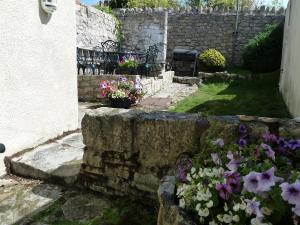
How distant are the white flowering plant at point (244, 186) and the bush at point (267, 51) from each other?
33.7 ft

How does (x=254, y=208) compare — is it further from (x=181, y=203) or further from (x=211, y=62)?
(x=211, y=62)

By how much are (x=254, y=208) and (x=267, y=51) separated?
1097 cm

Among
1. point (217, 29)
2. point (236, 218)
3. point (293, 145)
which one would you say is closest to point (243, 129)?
point (293, 145)

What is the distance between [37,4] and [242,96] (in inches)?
231

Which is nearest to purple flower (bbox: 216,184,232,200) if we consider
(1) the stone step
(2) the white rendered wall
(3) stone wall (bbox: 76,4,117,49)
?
(1) the stone step

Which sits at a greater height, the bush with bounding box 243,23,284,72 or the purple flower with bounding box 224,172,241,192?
the bush with bounding box 243,23,284,72

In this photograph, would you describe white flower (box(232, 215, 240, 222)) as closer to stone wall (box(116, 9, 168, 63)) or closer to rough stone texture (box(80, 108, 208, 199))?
rough stone texture (box(80, 108, 208, 199))

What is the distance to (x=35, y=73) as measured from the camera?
12.3ft

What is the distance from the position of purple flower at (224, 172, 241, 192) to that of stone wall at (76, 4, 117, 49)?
7912mm

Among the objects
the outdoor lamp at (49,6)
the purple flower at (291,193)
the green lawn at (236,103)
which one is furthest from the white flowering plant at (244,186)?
the green lawn at (236,103)

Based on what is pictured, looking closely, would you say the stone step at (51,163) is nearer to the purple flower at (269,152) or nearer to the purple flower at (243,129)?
the purple flower at (243,129)

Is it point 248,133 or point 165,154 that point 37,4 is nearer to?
point 165,154

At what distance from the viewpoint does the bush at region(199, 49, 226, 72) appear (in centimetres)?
1248

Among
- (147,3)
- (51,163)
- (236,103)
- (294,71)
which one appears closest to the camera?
(51,163)
